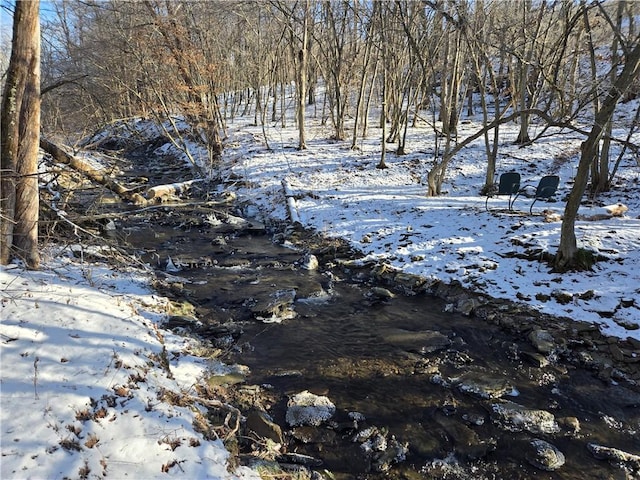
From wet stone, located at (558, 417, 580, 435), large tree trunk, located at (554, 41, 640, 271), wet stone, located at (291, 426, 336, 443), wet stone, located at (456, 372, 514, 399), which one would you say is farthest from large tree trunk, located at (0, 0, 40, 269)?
large tree trunk, located at (554, 41, 640, 271)

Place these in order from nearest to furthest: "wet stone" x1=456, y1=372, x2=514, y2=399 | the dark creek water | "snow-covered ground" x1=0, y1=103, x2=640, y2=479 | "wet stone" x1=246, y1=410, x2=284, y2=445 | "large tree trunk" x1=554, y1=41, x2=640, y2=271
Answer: "snow-covered ground" x1=0, y1=103, x2=640, y2=479, the dark creek water, "wet stone" x1=246, y1=410, x2=284, y2=445, "wet stone" x1=456, y1=372, x2=514, y2=399, "large tree trunk" x1=554, y1=41, x2=640, y2=271

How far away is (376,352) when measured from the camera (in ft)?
21.9

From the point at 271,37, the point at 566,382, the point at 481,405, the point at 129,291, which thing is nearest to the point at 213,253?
the point at 129,291

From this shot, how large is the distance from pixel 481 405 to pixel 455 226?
614 cm

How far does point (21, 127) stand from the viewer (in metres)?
5.67

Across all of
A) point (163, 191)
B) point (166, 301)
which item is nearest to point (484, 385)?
point (166, 301)

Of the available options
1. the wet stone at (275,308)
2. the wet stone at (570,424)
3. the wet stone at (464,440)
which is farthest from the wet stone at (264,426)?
the wet stone at (570,424)

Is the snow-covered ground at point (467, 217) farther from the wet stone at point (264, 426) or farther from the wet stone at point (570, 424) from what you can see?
the wet stone at point (264, 426)

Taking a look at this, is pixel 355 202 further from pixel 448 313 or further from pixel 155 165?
pixel 155 165

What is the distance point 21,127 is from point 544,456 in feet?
26.5

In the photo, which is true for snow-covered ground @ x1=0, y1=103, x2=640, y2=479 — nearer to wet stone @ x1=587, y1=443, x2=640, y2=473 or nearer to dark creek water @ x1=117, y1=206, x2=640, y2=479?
dark creek water @ x1=117, y1=206, x2=640, y2=479

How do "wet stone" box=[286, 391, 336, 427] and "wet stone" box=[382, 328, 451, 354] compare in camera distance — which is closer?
"wet stone" box=[286, 391, 336, 427]

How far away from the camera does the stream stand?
459 cm

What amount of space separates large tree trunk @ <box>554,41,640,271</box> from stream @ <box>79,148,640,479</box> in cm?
183
